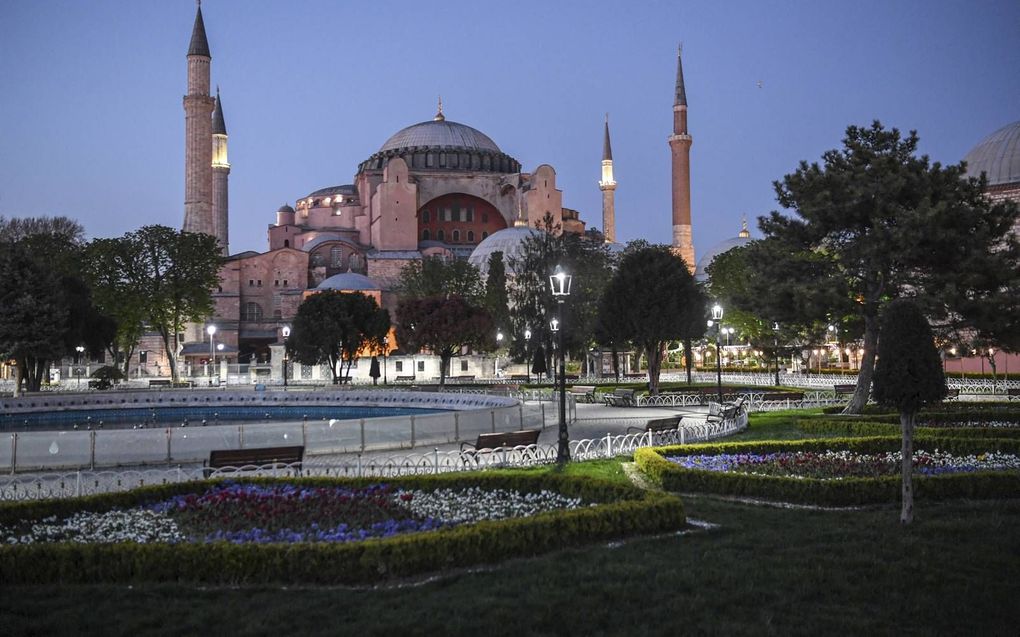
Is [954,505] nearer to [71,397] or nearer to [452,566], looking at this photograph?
[452,566]

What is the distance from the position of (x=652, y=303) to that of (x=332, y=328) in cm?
1566

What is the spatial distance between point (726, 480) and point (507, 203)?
213 ft

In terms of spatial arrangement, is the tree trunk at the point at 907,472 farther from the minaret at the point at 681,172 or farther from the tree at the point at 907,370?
the minaret at the point at 681,172

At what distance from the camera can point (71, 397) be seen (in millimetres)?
27688

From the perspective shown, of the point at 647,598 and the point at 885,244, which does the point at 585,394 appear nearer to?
the point at 885,244

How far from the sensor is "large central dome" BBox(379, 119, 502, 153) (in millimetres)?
78062

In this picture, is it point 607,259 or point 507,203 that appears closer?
point 607,259

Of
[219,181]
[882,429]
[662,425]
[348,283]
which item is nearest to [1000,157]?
[882,429]

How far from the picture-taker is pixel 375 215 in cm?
6988

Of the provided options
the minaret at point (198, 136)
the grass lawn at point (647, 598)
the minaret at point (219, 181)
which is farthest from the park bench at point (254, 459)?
the minaret at point (219, 181)

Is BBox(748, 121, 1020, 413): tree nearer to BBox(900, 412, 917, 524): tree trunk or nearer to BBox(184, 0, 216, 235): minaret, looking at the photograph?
BBox(900, 412, 917, 524): tree trunk

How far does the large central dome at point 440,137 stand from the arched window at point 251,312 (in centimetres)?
2191

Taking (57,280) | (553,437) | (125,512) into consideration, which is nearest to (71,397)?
(57,280)

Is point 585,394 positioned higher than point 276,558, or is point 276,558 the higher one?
point 585,394
